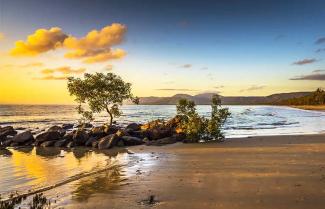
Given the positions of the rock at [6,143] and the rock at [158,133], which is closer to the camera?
the rock at [6,143]

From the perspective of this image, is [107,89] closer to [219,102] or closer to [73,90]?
[73,90]

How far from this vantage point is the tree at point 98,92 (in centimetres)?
4256

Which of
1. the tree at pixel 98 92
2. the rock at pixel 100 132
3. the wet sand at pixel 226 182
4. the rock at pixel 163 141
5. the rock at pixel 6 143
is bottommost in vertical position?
the rock at pixel 6 143

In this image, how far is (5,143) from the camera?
116ft

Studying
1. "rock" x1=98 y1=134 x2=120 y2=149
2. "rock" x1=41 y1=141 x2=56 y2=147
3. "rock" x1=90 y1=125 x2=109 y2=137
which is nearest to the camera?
"rock" x1=98 y1=134 x2=120 y2=149

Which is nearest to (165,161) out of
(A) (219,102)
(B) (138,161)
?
(B) (138,161)

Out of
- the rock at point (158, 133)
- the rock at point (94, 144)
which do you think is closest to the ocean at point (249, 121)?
the rock at point (158, 133)

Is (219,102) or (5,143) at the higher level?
(219,102)

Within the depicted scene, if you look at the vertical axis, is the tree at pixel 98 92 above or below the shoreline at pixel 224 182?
above

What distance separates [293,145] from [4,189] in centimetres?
1978

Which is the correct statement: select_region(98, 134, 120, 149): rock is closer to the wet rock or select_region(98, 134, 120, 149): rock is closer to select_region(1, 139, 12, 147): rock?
the wet rock

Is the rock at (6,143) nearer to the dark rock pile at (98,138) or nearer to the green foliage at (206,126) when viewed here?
the dark rock pile at (98,138)

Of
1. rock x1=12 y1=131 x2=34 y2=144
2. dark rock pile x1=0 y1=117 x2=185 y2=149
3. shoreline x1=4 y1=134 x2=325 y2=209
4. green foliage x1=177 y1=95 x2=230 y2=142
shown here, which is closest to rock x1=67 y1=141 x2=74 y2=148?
dark rock pile x1=0 y1=117 x2=185 y2=149

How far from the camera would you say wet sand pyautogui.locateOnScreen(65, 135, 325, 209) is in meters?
11.8
